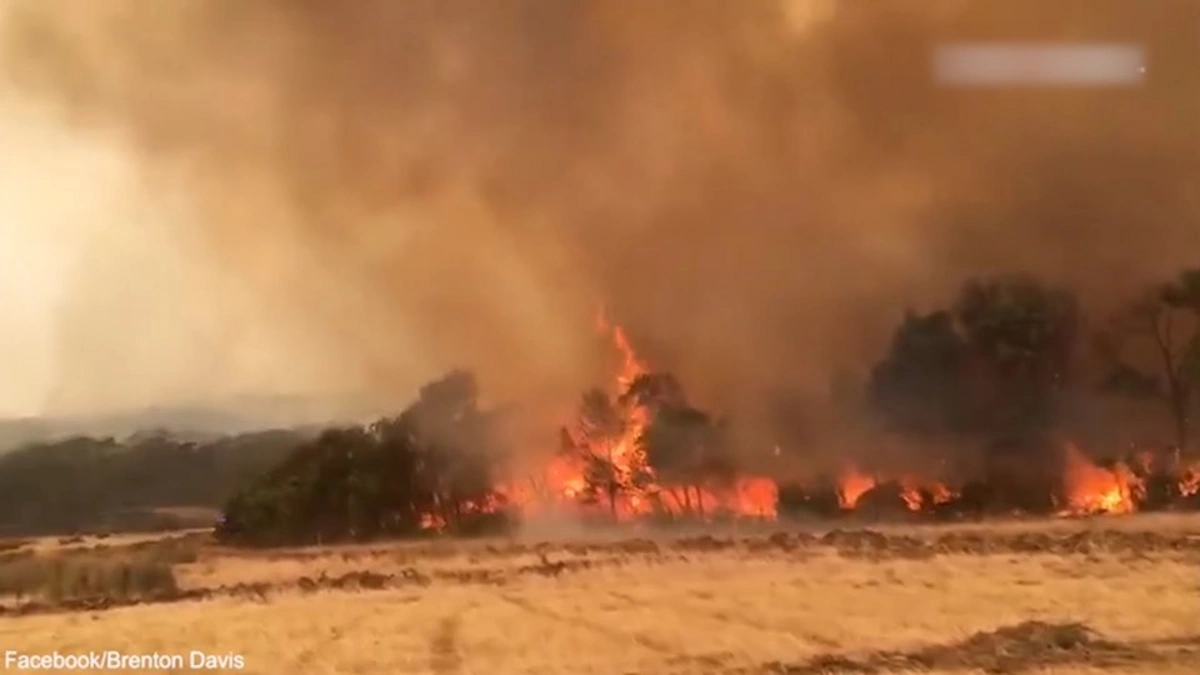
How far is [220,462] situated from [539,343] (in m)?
0.56

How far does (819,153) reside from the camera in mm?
2047

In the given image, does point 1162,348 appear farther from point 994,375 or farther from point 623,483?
point 623,483

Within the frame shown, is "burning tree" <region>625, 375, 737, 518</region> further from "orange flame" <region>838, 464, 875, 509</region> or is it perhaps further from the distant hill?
the distant hill

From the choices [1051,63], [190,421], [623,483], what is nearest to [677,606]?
[623,483]

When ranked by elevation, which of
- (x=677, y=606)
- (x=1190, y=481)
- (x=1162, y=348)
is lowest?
(x=677, y=606)

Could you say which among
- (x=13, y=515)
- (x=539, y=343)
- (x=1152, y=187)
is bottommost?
(x=13, y=515)

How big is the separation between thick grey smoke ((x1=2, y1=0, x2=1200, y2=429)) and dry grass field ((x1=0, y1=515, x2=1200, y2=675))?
0.28 meters

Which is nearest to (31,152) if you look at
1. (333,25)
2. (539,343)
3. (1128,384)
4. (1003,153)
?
(333,25)

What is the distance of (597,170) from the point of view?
2025 millimetres

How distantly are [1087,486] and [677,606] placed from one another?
0.74 m

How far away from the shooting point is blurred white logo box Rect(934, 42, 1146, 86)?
2.08 meters

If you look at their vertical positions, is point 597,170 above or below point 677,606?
above

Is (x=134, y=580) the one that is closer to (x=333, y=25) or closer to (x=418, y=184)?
(x=418, y=184)

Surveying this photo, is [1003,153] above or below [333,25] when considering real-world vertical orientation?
below
